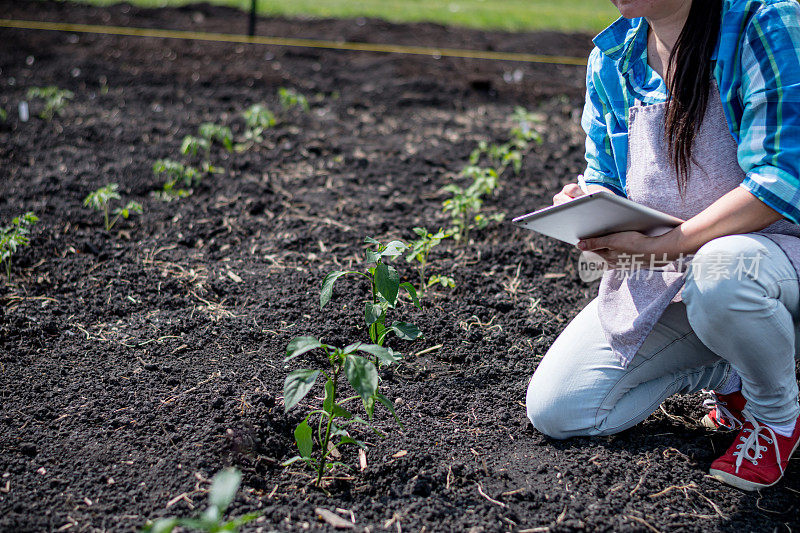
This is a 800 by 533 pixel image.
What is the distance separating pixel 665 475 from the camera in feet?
Result: 6.52

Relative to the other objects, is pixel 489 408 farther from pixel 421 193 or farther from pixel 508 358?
pixel 421 193

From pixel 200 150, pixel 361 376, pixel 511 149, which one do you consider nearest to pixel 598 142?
pixel 361 376

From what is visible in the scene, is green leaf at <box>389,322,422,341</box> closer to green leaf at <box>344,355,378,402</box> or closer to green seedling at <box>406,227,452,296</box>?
green leaf at <box>344,355,378,402</box>

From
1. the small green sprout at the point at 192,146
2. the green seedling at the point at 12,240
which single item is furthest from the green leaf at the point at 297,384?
the small green sprout at the point at 192,146

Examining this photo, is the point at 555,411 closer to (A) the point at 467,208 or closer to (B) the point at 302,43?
(A) the point at 467,208

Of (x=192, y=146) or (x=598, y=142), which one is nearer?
(x=598, y=142)

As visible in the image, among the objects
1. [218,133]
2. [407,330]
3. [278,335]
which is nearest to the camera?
[407,330]

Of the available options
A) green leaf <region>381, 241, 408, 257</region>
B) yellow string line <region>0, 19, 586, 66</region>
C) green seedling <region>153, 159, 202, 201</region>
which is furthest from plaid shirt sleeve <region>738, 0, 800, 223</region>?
yellow string line <region>0, 19, 586, 66</region>

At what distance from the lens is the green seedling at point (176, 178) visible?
12.4 feet

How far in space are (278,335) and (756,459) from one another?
160 cm

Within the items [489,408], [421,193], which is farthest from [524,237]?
[489,408]

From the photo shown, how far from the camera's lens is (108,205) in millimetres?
3645

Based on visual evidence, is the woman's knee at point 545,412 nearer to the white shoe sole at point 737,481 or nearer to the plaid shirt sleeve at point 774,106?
the white shoe sole at point 737,481

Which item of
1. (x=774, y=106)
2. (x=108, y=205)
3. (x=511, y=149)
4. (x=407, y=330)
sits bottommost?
(x=108, y=205)
